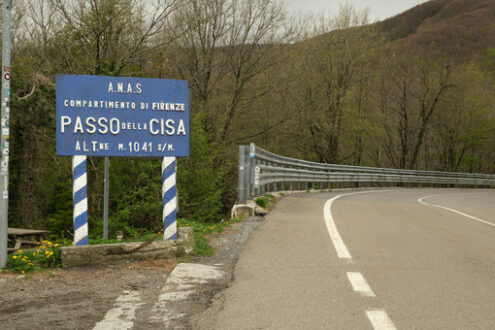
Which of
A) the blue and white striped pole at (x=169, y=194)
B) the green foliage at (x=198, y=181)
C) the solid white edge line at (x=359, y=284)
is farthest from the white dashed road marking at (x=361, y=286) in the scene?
the green foliage at (x=198, y=181)

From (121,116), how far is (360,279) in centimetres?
394

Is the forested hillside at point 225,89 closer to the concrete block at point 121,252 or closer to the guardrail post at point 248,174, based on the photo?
the guardrail post at point 248,174

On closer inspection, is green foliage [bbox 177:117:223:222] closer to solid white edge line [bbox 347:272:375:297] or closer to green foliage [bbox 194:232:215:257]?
green foliage [bbox 194:232:215:257]

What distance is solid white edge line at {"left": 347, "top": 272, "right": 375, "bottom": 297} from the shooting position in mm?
4960

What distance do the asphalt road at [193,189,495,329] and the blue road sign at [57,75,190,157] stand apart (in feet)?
6.57

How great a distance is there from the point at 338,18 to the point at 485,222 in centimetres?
2550

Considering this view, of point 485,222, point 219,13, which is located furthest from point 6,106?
point 219,13

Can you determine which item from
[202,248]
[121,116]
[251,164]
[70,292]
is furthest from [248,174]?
[70,292]

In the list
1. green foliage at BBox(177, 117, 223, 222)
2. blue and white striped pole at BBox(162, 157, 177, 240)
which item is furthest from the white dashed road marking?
green foliage at BBox(177, 117, 223, 222)

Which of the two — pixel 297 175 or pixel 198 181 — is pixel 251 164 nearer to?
pixel 198 181

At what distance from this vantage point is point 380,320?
4125mm

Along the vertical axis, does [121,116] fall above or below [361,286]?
above

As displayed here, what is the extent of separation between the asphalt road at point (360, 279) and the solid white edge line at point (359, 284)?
10mm

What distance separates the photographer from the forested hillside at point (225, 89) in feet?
58.5
